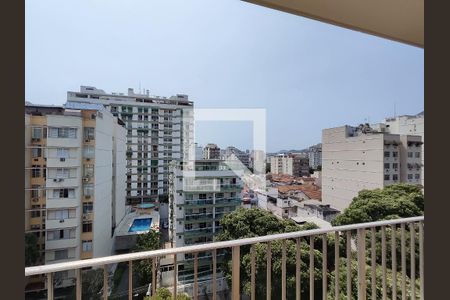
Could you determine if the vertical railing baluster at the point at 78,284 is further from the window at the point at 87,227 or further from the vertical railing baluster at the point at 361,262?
the window at the point at 87,227

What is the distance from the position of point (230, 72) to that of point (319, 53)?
1626 mm

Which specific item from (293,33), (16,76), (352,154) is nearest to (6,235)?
(16,76)

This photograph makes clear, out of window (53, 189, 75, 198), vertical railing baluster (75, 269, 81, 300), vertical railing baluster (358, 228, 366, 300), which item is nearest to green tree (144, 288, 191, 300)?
vertical railing baluster (75, 269, 81, 300)

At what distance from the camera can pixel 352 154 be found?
5.19 metres

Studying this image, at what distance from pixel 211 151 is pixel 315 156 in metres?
1.97

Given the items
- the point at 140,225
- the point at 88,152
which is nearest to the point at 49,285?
the point at 88,152

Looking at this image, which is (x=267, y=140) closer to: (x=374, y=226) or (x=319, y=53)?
(x=319, y=53)

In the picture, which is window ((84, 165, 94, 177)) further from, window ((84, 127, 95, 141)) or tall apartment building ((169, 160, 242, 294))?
tall apartment building ((169, 160, 242, 294))

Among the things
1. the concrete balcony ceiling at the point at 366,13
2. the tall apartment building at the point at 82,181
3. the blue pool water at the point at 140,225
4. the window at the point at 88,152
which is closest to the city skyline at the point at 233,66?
the tall apartment building at the point at 82,181

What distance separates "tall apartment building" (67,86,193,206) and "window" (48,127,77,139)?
912 mm

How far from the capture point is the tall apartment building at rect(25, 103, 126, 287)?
4.46 m

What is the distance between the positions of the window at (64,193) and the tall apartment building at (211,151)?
10.1 feet

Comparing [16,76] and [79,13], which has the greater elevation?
[79,13]

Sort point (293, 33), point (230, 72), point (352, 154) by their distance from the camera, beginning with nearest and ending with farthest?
1. point (293, 33)
2. point (230, 72)
3. point (352, 154)
